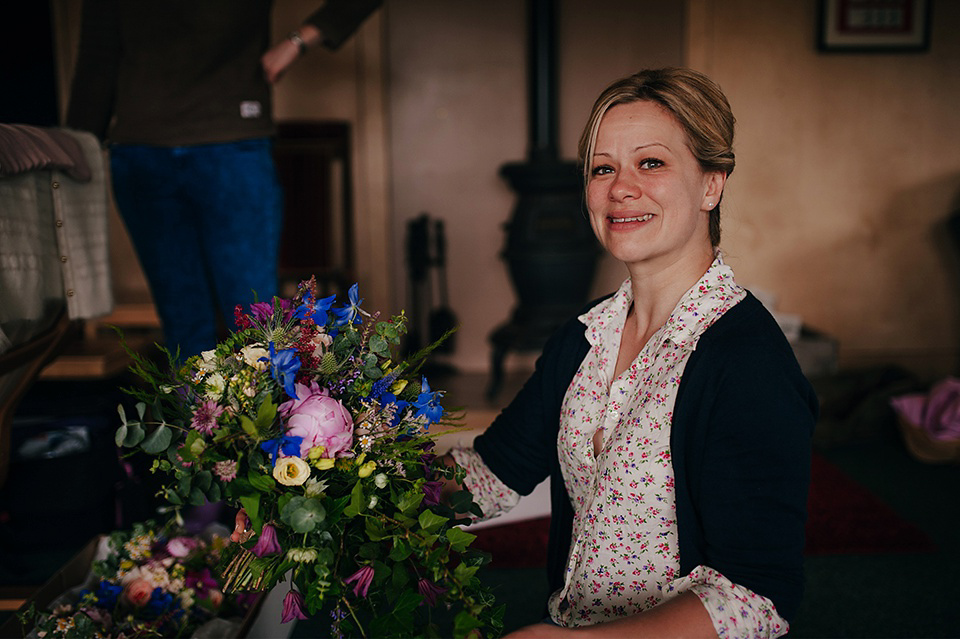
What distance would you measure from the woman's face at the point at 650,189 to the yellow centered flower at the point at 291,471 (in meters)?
0.59

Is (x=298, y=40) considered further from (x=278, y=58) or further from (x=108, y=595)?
(x=108, y=595)

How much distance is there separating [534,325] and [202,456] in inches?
119

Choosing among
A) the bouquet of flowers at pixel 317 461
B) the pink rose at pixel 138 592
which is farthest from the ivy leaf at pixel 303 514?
the pink rose at pixel 138 592

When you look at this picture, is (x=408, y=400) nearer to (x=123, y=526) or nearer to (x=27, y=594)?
(x=27, y=594)

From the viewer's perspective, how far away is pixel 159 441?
0.84 meters

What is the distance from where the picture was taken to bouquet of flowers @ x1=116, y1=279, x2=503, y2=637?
0.81 m

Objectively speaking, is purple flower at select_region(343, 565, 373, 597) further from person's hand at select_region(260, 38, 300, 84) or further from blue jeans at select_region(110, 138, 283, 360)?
person's hand at select_region(260, 38, 300, 84)

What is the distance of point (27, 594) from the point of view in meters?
1.82

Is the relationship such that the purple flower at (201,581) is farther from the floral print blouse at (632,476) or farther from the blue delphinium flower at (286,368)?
the blue delphinium flower at (286,368)

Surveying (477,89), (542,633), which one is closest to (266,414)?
(542,633)

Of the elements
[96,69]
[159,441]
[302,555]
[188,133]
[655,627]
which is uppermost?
[96,69]

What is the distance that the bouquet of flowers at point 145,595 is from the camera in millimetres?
1444

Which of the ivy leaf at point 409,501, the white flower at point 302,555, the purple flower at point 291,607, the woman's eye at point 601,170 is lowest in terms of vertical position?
the purple flower at point 291,607

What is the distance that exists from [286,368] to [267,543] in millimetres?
189
